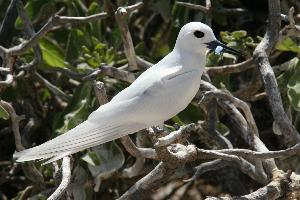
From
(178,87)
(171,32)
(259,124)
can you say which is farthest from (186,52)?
(259,124)

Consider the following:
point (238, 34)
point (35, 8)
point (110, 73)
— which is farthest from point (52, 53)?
point (238, 34)

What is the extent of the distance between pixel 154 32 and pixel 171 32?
0.61 m

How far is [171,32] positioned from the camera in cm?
417

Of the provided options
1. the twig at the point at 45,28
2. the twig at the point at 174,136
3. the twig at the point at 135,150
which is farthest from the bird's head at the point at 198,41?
the twig at the point at 45,28

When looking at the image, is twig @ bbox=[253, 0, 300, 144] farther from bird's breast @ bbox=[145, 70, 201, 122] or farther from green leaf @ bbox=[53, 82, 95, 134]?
green leaf @ bbox=[53, 82, 95, 134]

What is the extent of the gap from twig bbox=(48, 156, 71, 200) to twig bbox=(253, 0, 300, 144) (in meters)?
0.84

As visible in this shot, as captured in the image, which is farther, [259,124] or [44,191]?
[259,124]

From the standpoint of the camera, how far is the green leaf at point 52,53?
3.98 m

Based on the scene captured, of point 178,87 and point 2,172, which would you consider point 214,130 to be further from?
point 2,172

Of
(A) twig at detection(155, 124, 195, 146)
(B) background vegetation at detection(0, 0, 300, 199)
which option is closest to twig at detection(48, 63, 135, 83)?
(B) background vegetation at detection(0, 0, 300, 199)

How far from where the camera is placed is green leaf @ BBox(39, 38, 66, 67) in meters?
3.98

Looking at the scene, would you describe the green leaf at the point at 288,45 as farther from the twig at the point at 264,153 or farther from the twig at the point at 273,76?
the twig at the point at 264,153

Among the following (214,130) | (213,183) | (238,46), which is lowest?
(213,183)

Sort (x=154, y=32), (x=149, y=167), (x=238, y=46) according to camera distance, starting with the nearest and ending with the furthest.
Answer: (x=238, y=46)
(x=149, y=167)
(x=154, y=32)
